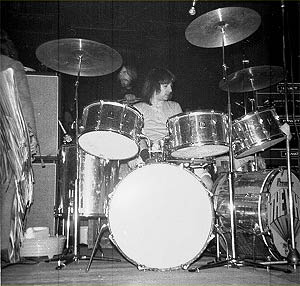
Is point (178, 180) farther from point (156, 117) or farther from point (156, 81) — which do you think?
point (156, 81)

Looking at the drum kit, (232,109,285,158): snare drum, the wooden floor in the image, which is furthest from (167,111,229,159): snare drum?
the wooden floor

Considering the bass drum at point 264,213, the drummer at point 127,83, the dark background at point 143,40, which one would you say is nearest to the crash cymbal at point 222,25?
the bass drum at point 264,213

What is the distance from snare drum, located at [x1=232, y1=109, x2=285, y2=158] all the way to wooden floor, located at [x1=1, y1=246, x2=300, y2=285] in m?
0.87

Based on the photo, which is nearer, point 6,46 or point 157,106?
point 6,46

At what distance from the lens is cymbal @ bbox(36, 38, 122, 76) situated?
2918 millimetres

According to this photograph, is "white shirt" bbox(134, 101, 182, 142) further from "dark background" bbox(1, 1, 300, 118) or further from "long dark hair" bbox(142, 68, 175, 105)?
"dark background" bbox(1, 1, 300, 118)

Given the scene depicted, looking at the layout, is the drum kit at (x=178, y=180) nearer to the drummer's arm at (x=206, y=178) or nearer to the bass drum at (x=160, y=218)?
the bass drum at (x=160, y=218)

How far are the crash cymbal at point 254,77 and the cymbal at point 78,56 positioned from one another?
3.85 ft

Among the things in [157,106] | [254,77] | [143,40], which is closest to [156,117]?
[157,106]

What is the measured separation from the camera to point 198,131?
2693 millimetres

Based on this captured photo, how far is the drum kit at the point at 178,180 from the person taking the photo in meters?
2.51

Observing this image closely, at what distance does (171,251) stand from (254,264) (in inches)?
21.4

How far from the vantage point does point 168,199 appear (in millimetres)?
2543

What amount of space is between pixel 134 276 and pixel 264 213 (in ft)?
3.56
